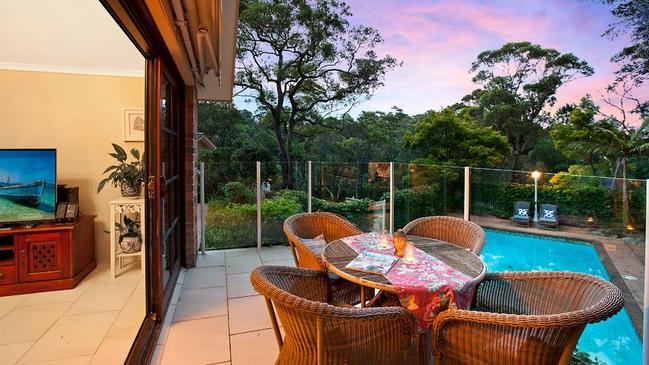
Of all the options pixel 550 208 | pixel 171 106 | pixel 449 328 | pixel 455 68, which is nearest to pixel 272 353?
pixel 449 328

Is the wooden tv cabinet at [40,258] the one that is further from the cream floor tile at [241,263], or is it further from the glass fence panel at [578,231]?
the glass fence panel at [578,231]

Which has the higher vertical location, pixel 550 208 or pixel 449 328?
pixel 550 208

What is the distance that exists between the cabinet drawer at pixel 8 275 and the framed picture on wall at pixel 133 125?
62.4 inches

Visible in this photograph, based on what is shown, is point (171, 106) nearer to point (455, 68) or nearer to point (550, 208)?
point (550, 208)

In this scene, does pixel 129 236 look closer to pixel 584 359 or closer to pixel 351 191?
pixel 351 191

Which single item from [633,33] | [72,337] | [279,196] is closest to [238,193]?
[279,196]

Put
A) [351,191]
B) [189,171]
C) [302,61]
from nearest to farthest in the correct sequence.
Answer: [189,171] < [351,191] < [302,61]

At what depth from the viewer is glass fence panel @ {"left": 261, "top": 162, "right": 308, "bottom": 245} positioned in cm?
488

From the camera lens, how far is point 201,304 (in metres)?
2.81

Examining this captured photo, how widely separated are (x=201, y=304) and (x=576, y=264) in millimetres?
3723

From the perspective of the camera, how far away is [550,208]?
3.51m

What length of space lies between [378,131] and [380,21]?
3.78 m

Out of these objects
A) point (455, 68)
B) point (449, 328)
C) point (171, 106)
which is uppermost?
point (455, 68)

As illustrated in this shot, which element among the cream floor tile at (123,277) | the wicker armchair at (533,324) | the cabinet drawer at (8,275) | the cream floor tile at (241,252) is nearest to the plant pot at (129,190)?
the cream floor tile at (123,277)
